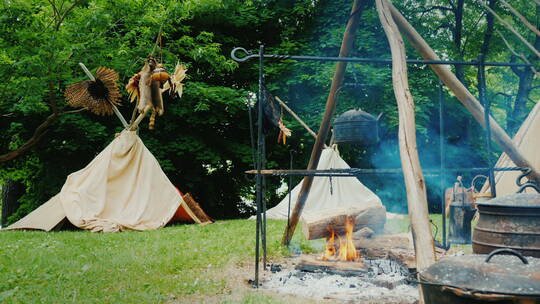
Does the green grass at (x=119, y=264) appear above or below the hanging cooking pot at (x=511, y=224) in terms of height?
below

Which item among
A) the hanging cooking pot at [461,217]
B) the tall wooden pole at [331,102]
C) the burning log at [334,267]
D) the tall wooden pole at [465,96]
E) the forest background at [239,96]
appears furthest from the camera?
the forest background at [239,96]

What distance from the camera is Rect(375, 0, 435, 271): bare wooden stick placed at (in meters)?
2.68

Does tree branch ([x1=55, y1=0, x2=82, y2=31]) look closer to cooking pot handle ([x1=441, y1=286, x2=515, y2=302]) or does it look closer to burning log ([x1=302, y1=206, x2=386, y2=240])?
burning log ([x1=302, y1=206, x2=386, y2=240])

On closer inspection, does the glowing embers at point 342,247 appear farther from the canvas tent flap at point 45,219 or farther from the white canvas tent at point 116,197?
the canvas tent flap at point 45,219

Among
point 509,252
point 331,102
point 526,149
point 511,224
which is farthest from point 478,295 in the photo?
point 526,149

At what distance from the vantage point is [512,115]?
1425cm

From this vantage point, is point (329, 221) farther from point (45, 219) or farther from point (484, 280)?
point (45, 219)

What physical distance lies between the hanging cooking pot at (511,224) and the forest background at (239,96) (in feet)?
24.2

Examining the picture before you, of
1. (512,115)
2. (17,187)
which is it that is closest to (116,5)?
(17,187)

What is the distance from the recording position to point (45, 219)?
8016 millimetres

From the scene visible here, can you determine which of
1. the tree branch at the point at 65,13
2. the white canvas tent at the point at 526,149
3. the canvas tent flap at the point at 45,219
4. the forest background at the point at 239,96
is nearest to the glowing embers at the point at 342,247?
the white canvas tent at the point at 526,149

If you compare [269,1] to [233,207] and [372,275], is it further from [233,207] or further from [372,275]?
[372,275]

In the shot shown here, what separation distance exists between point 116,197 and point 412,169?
22.4ft

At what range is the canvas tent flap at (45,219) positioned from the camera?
7.90 m
